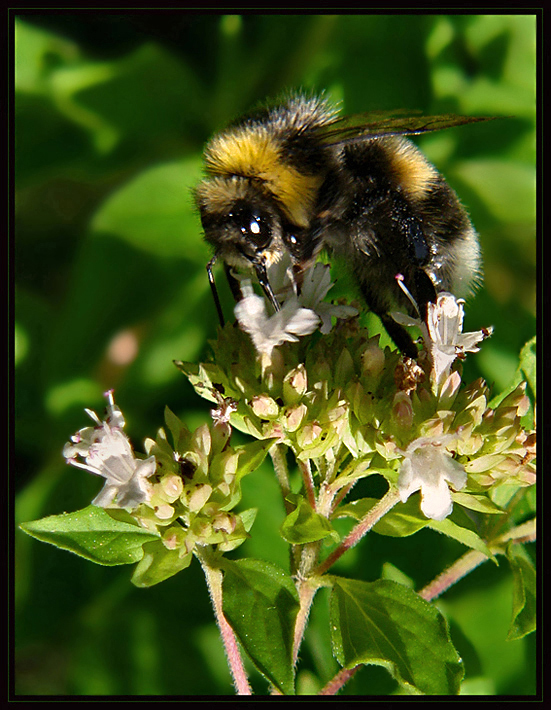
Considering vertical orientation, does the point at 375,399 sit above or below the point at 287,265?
below

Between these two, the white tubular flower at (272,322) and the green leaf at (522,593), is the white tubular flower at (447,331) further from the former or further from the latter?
the green leaf at (522,593)

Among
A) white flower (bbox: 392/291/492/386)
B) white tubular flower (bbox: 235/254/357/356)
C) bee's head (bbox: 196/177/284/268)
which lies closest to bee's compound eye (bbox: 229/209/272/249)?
bee's head (bbox: 196/177/284/268)

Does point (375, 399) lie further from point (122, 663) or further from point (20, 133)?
point (20, 133)

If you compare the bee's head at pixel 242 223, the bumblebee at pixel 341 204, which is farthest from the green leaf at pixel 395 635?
the bee's head at pixel 242 223

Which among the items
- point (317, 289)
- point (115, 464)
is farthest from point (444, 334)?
point (115, 464)

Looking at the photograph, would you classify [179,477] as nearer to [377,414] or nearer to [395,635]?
[377,414]

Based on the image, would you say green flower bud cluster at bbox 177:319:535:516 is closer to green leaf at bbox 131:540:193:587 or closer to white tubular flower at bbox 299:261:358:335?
white tubular flower at bbox 299:261:358:335

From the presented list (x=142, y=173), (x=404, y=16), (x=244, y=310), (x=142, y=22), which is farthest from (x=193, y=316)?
(x=404, y=16)
